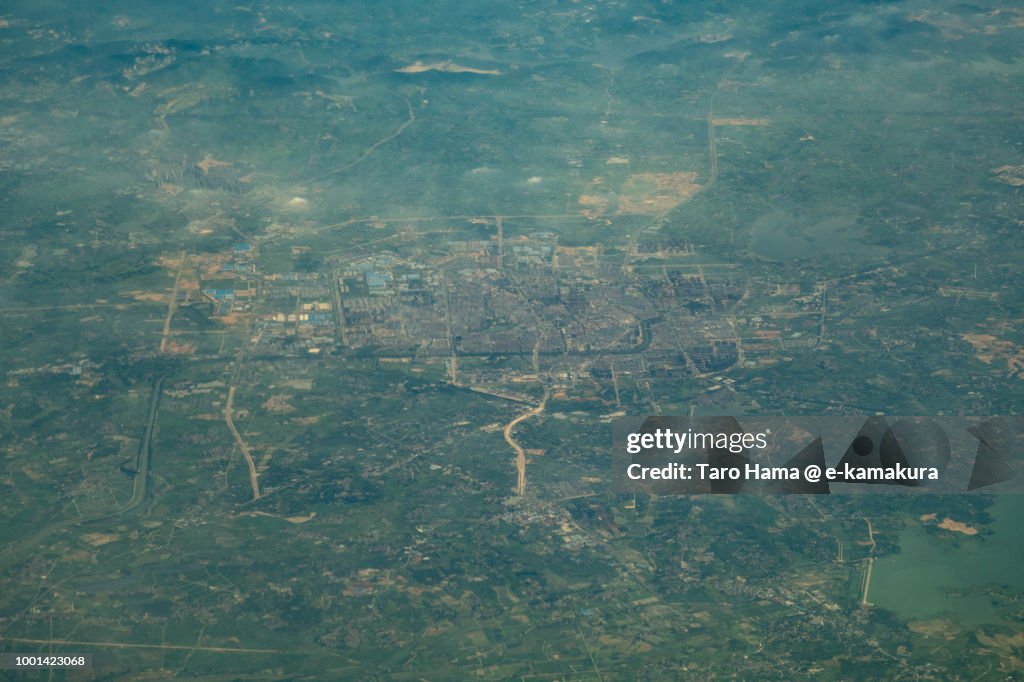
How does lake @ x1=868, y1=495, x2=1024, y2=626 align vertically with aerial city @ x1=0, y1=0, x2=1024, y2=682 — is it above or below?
below

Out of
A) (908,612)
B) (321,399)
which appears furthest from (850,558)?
(321,399)

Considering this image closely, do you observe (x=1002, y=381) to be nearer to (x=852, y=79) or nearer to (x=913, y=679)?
(x=913, y=679)

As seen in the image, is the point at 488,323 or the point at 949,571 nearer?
the point at 949,571

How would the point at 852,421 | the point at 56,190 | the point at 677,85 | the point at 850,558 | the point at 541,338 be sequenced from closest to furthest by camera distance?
the point at 850,558
the point at 852,421
the point at 541,338
the point at 56,190
the point at 677,85

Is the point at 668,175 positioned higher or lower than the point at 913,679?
higher

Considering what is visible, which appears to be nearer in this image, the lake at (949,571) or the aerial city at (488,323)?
the aerial city at (488,323)

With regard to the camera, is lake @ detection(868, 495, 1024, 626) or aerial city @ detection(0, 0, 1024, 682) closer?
aerial city @ detection(0, 0, 1024, 682)

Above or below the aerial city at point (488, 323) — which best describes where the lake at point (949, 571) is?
below

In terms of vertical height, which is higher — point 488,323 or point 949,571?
point 488,323
